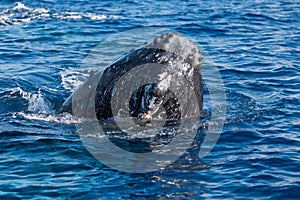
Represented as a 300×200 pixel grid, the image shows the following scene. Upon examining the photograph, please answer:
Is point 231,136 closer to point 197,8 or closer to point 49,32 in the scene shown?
point 49,32

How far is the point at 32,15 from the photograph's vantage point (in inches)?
918

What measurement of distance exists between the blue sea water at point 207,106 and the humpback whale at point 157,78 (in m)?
0.95

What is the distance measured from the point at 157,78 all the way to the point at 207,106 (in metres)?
3.34

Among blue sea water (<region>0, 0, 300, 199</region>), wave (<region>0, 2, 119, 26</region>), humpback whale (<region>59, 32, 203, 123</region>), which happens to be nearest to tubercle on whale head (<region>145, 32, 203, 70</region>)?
humpback whale (<region>59, 32, 203, 123</region>)

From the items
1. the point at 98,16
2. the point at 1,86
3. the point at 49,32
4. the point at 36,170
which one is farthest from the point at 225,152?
the point at 98,16

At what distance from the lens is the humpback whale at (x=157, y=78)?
9383 millimetres

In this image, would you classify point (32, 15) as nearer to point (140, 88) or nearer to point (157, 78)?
point (140, 88)

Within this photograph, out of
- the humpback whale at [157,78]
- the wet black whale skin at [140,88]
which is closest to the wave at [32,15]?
the wet black whale skin at [140,88]

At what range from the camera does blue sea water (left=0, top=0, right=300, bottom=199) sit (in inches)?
335

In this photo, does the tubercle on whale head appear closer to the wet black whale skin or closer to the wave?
the wet black whale skin

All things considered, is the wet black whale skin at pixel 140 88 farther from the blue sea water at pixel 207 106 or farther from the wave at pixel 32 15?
the wave at pixel 32 15

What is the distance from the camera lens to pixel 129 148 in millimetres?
9773

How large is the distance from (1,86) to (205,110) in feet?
16.1

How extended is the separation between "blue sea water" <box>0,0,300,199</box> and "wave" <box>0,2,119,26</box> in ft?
0.14
